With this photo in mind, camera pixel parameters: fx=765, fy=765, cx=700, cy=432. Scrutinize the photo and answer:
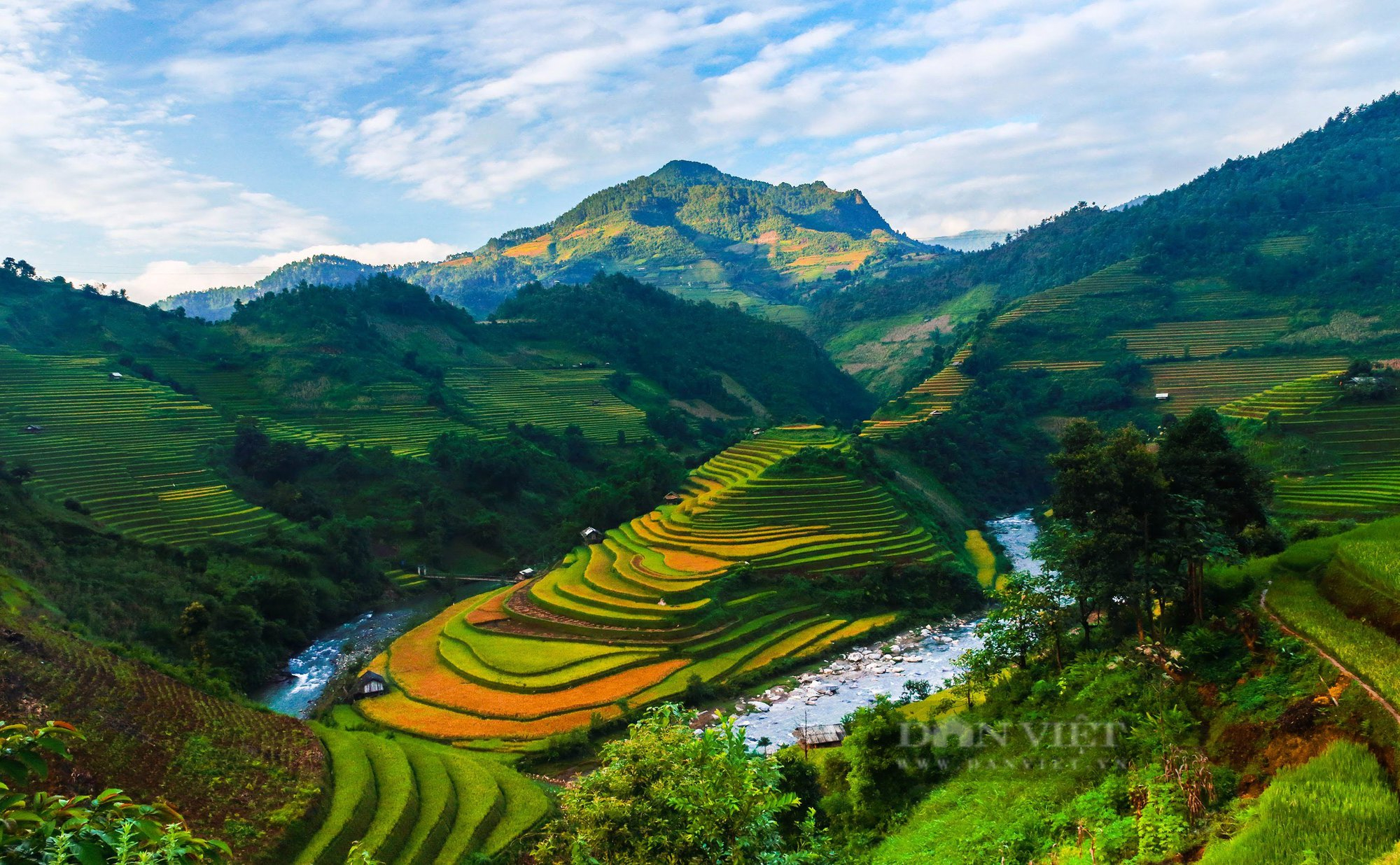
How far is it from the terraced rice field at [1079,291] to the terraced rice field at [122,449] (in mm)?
67605

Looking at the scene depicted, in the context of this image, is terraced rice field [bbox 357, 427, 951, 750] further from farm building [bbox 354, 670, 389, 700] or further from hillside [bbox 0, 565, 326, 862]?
hillside [bbox 0, 565, 326, 862]

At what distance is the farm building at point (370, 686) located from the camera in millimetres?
26234

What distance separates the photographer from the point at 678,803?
7.01 metres

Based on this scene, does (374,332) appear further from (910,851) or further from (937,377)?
(910,851)

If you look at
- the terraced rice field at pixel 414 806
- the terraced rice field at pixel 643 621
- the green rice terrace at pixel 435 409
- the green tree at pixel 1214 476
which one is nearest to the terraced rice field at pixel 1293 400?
the terraced rice field at pixel 643 621

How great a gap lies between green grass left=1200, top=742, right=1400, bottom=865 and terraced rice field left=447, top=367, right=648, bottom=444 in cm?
5286

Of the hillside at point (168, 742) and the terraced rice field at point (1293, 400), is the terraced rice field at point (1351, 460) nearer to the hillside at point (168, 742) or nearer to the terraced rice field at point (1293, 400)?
the terraced rice field at point (1293, 400)

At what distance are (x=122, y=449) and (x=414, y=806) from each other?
35.9 metres

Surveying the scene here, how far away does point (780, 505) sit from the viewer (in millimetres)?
39219

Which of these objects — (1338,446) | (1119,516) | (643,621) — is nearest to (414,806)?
(643,621)

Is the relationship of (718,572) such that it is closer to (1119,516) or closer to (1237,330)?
(1119,516)

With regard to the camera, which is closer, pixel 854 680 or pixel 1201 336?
pixel 854 680

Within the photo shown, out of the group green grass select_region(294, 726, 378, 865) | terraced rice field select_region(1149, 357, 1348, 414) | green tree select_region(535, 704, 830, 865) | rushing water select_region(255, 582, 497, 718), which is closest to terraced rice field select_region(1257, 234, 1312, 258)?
terraced rice field select_region(1149, 357, 1348, 414)

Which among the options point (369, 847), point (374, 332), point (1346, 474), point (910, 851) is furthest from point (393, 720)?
point (374, 332)
